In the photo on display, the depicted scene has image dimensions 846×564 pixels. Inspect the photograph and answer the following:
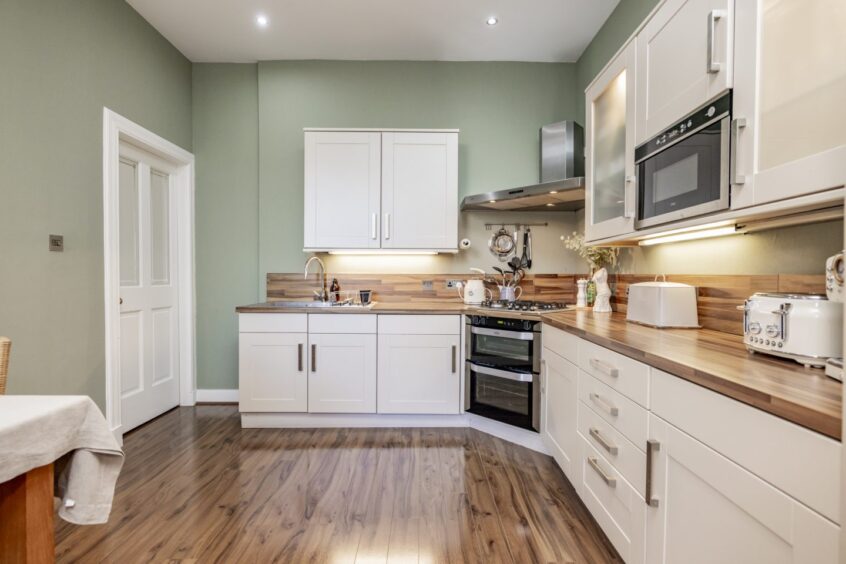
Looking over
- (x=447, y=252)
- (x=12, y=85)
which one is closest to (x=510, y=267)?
(x=447, y=252)

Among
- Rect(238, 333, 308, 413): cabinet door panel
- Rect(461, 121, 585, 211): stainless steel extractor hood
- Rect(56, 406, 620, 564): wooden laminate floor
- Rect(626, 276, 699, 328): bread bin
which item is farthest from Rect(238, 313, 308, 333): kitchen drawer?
Rect(626, 276, 699, 328): bread bin

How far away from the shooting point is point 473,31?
2951mm

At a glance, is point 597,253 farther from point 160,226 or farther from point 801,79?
point 160,226

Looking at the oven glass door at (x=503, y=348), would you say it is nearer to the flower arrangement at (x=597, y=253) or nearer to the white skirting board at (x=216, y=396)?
the flower arrangement at (x=597, y=253)

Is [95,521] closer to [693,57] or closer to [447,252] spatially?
[693,57]

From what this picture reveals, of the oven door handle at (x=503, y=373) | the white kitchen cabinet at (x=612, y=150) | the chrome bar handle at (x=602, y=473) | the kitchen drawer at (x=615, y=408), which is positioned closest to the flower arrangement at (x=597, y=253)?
the white kitchen cabinet at (x=612, y=150)

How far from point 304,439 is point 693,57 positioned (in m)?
2.89

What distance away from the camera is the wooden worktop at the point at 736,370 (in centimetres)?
74

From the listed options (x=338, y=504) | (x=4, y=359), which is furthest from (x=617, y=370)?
(x=4, y=359)

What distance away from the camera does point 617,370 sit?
148 centimetres

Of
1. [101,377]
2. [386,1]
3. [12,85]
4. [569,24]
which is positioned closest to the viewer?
[12,85]

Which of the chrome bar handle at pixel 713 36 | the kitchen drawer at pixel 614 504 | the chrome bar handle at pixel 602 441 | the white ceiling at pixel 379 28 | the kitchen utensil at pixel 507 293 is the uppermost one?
the white ceiling at pixel 379 28

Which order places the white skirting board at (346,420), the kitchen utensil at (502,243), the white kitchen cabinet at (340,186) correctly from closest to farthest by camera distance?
the white skirting board at (346,420), the white kitchen cabinet at (340,186), the kitchen utensil at (502,243)

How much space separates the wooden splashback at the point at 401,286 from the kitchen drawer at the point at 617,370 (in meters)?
1.52
